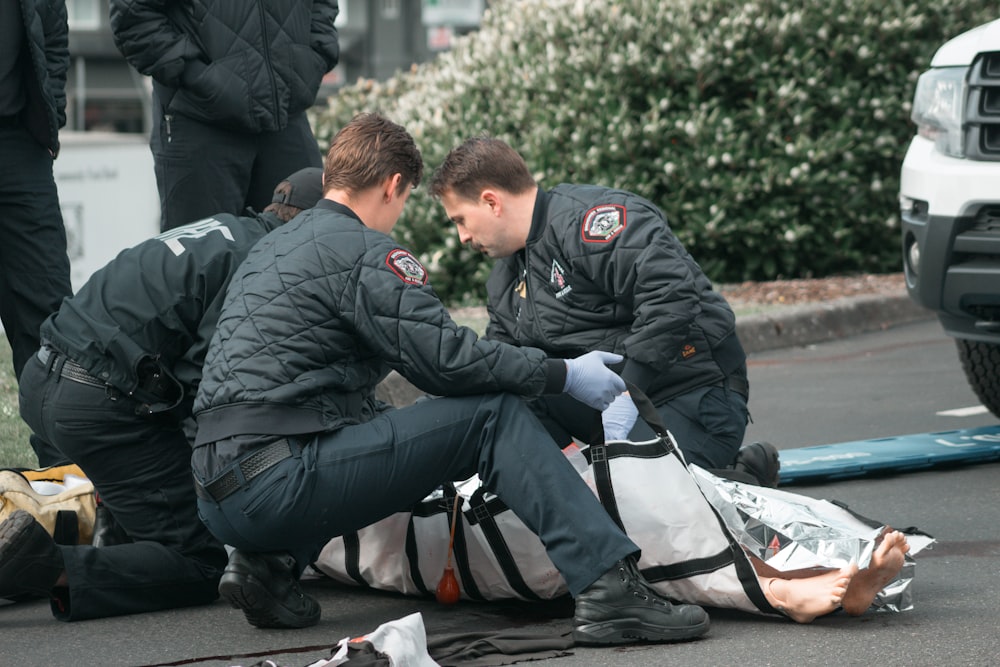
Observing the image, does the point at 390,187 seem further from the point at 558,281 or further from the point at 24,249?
the point at 24,249

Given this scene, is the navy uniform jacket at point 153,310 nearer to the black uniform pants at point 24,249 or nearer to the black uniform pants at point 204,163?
the black uniform pants at point 24,249

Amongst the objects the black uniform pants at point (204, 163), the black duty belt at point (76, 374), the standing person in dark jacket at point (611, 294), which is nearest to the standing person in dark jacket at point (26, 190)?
the black uniform pants at point (204, 163)

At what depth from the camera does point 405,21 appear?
36.7m

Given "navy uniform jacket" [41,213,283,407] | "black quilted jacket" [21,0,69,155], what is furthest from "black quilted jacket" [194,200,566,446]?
"black quilted jacket" [21,0,69,155]

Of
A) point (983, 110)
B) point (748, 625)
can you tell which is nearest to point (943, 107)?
point (983, 110)

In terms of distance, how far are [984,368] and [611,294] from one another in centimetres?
206

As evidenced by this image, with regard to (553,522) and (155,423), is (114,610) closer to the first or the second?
(155,423)

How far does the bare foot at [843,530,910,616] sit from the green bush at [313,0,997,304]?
5.70 metres

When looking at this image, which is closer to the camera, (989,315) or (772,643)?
(772,643)

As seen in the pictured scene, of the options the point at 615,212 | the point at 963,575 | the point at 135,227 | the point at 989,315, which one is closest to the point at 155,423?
the point at 615,212

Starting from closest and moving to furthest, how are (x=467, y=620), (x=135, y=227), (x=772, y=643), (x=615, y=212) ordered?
(x=772, y=643) < (x=467, y=620) < (x=615, y=212) < (x=135, y=227)

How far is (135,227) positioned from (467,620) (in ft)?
23.0

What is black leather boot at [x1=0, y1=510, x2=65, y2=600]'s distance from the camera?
12.2 ft

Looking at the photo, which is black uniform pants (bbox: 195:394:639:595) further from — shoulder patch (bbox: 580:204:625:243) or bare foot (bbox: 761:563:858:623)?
shoulder patch (bbox: 580:204:625:243)
